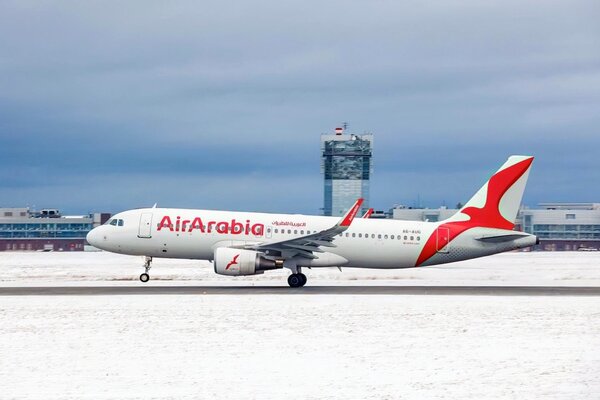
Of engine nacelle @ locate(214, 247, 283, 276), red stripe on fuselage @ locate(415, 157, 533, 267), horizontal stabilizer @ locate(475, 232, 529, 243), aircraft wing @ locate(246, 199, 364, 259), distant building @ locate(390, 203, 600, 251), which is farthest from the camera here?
distant building @ locate(390, 203, 600, 251)

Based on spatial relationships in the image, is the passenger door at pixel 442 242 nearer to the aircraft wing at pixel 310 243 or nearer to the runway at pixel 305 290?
the runway at pixel 305 290

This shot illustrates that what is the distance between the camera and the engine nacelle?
35.4 metres

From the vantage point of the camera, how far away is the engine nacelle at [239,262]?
35.4 metres

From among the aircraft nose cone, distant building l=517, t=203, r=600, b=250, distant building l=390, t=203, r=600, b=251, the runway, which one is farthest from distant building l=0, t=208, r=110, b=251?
the runway

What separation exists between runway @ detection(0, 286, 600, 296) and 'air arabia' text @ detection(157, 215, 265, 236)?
2.56m

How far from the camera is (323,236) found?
36.3m
